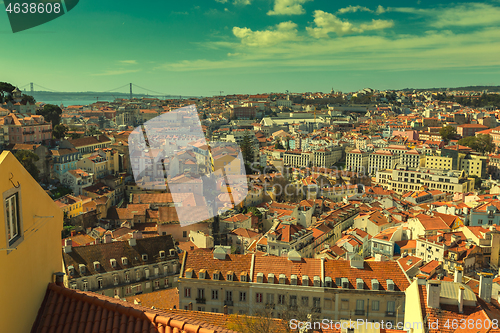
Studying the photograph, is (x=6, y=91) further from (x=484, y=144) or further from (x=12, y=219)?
(x=484, y=144)

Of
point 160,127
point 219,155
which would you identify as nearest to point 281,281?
point 219,155

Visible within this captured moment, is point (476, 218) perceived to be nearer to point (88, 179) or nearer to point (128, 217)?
point (128, 217)

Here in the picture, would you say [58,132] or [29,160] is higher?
[58,132]

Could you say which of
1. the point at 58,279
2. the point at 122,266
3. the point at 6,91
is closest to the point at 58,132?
the point at 6,91

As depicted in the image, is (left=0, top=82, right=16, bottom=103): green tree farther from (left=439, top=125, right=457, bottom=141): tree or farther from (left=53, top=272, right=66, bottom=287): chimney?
(left=439, top=125, right=457, bottom=141): tree

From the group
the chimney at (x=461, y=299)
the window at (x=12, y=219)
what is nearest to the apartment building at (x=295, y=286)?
the chimney at (x=461, y=299)

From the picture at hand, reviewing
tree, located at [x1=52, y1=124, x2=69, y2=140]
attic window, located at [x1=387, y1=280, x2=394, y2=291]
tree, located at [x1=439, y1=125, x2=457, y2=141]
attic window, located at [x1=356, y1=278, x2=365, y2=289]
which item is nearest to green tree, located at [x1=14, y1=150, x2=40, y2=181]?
tree, located at [x1=52, y1=124, x2=69, y2=140]

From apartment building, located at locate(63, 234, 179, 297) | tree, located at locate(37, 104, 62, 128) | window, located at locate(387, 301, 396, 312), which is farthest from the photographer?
tree, located at locate(37, 104, 62, 128)

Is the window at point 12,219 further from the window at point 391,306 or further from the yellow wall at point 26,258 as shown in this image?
the window at point 391,306
